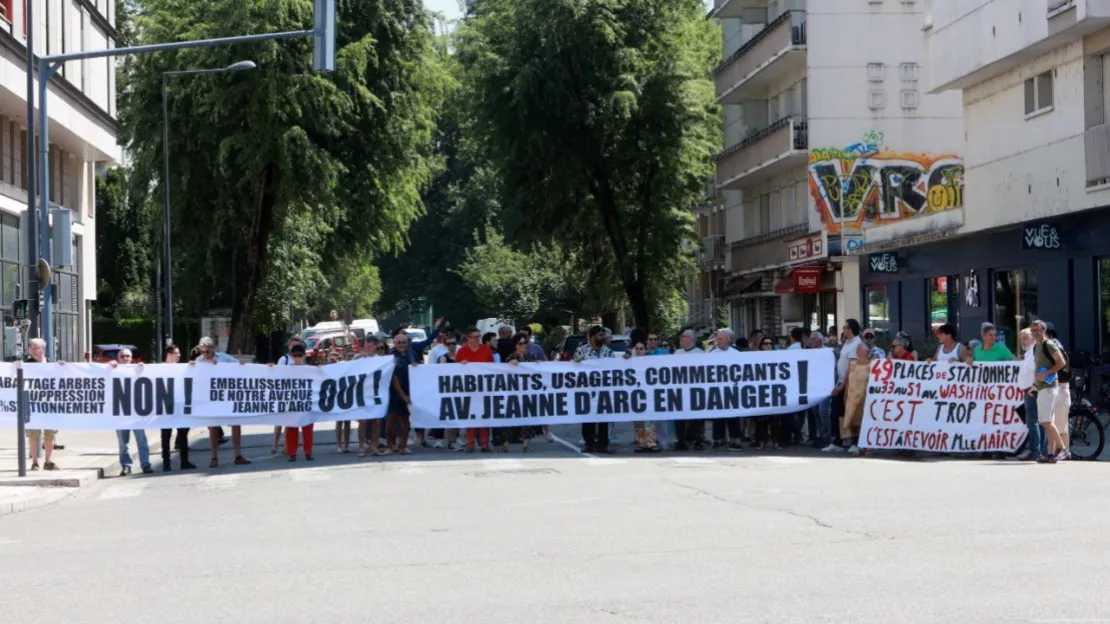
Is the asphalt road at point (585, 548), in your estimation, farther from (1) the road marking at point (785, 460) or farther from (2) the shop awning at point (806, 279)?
(2) the shop awning at point (806, 279)

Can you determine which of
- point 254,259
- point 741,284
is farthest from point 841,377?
point 741,284

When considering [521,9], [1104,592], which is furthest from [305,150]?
[1104,592]

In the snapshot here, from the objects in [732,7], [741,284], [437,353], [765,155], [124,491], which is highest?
[732,7]

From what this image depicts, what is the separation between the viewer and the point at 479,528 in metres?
14.0

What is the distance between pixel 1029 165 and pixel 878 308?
12.2 m

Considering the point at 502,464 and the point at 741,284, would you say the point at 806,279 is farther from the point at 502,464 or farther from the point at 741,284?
the point at 502,464

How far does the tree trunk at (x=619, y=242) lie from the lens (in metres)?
55.6

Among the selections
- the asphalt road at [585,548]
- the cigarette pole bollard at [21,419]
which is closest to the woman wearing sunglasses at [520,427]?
the asphalt road at [585,548]

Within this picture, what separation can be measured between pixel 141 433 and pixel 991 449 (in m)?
11.4

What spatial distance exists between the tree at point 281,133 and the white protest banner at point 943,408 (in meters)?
23.4

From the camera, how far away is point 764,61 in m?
55.8

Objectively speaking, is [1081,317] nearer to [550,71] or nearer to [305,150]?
[305,150]

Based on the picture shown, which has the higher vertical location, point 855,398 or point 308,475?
point 855,398

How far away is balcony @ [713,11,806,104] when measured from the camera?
173 feet
